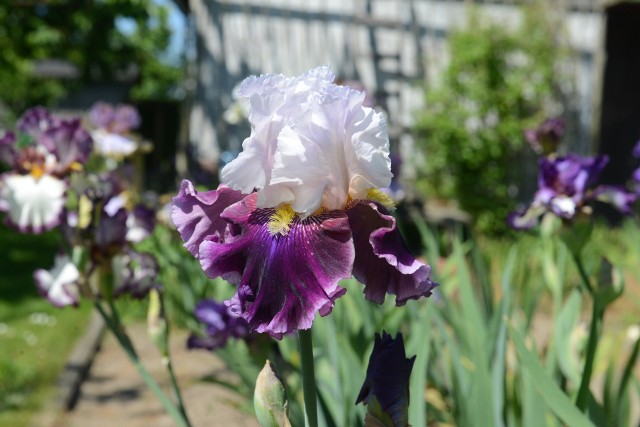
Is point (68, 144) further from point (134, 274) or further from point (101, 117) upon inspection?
point (101, 117)

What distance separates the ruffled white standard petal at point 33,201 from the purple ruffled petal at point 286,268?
0.89 metres

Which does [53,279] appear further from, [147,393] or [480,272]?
[147,393]

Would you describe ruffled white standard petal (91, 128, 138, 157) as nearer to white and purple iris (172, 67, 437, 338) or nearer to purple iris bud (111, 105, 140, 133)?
purple iris bud (111, 105, 140, 133)

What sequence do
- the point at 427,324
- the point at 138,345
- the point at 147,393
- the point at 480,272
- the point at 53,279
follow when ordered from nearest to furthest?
the point at 427,324 → the point at 53,279 → the point at 480,272 → the point at 147,393 → the point at 138,345

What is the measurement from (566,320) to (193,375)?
189 cm

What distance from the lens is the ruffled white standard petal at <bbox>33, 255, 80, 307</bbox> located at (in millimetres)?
1434

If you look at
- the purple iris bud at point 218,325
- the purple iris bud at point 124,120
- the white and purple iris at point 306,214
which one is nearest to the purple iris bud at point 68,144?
the purple iris bud at point 218,325

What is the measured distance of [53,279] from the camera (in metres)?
1.50

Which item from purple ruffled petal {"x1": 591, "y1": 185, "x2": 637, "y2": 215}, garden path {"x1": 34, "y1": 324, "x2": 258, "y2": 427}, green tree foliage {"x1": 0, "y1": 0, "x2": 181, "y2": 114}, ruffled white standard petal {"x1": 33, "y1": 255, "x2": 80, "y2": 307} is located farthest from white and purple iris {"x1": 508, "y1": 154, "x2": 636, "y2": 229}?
green tree foliage {"x1": 0, "y1": 0, "x2": 181, "y2": 114}

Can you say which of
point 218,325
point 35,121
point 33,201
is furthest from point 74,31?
point 218,325

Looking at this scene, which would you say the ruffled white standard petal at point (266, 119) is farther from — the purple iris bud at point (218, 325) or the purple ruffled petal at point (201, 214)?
the purple iris bud at point (218, 325)

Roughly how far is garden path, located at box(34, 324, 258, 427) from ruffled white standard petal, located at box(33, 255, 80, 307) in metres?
0.84

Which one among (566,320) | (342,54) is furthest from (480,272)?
(342,54)

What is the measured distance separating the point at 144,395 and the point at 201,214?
232 cm
